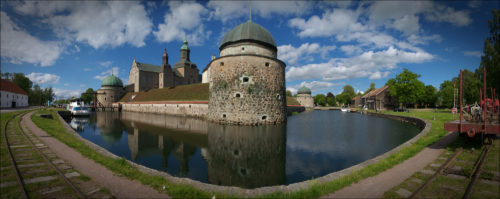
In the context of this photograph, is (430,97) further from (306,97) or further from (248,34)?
(248,34)

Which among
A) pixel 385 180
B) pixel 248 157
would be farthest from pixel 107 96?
pixel 385 180

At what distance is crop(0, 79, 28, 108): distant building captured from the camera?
36006 mm

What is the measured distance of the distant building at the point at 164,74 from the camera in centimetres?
5734

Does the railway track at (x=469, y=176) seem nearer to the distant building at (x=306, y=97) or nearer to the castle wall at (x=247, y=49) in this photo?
the castle wall at (x=247, y=49)

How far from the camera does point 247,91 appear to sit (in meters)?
19.7

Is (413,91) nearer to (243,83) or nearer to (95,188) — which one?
(243,83)

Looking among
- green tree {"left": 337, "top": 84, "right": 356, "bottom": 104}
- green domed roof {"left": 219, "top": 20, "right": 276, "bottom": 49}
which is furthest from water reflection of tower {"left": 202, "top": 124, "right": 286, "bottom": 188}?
green tree {"left": 337, "top": 84, "right": 356, "bottom": 104}

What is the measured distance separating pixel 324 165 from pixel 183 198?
5851 millimetres

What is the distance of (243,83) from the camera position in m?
19.8

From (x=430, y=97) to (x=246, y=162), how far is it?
63.6 metres

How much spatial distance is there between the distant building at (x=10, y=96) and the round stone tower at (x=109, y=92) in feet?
47.5

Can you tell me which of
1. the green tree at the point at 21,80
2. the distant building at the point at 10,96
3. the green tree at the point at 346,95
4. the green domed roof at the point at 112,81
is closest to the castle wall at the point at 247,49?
the distant building at the point at 10,96

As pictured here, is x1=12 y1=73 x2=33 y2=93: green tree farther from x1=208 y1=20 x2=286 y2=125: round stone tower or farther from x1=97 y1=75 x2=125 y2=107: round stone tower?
x1=208 y1=20 x2=286 y2=125: round stone tower

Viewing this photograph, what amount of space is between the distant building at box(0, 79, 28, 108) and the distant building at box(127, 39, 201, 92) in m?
22.3
